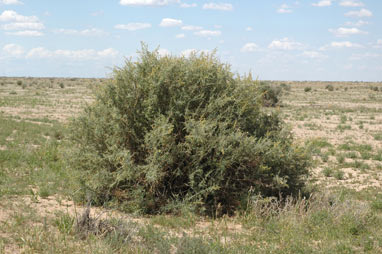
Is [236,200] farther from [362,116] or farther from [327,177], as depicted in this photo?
[362,116]

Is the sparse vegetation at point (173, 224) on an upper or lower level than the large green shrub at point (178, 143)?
lower

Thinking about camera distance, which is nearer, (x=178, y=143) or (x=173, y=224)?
(x=173, y=224)

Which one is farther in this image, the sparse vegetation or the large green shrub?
the large green shrub

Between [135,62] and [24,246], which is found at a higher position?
[135,62]

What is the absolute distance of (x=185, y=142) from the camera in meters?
7.66

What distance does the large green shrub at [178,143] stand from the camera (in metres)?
7.64

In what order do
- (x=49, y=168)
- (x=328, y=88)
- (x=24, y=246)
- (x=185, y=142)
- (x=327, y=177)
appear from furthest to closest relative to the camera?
(x=328, y=88) < (x=327, y=177) < (x=49, y=168) < (x=185, y=142) < (x=24, y=246)

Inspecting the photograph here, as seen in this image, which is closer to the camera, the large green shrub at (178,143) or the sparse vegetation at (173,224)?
the sparse vegetation at (173,224)

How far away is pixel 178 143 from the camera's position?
312 inches

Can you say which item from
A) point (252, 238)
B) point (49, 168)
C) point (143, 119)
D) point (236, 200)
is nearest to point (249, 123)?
point (236, 200)

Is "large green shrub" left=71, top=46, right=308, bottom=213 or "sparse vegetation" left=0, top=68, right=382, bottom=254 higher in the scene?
"large green shrub" left=71, top=46, right=308, bottom=213

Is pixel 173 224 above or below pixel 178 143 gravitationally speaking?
below

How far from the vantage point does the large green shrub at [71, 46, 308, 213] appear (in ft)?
25.1

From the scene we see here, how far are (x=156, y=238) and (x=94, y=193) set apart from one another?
2525 millimetres
